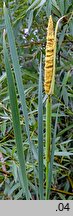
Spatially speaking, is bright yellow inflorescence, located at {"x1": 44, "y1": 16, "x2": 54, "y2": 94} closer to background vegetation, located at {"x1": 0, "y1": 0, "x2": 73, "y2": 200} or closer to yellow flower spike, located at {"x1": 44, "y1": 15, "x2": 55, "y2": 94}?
yellow flower spike, located at {"x1": 44, "y1": 15, "x2": 55, "y2": 94}

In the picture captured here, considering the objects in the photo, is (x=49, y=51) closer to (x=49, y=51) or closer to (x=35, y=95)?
(x=49, y=51)

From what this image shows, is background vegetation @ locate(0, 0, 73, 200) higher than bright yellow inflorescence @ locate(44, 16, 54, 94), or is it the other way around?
bright yellow inflorescence @ locate(44, 16, 54, 94)

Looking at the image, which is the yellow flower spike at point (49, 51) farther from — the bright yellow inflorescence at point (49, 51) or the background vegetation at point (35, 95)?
the background vegetation at point (35, 95)

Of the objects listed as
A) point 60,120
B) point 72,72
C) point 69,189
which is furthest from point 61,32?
point 69,189

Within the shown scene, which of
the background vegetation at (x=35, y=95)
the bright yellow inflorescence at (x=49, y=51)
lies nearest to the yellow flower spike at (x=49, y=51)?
the bright yellow inflorescence at (x=49, y=51)

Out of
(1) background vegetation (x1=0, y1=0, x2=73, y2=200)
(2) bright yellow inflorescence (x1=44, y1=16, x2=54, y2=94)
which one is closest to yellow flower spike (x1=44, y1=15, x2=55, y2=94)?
(2) bright yellow inflorescence (x1=44, y1=16, x2=54, y2=94)

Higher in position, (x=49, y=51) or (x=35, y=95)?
(x=49, y=51)

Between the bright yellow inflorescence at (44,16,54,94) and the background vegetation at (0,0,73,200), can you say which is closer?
the bright yellow inflorescence at (44,16,54,94)

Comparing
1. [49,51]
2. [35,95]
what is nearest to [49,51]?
[49,51]

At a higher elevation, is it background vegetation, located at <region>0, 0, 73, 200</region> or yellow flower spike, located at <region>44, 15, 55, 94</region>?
yellow flower spike, located at <region>44, 15, 55, 94</region>
